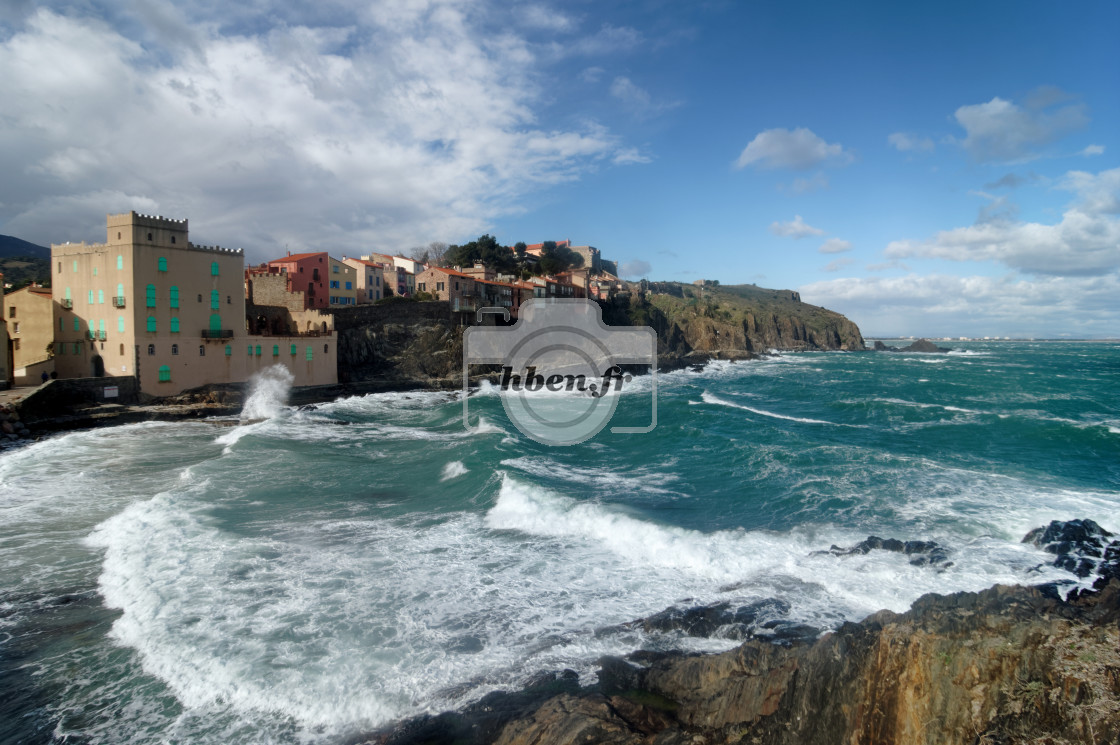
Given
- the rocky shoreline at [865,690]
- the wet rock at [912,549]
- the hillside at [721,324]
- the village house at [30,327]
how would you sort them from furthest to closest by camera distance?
the hillside at [721,324]
the village house at [30,327]
the wet rock at [912,549]
the rocky shoreline at [865,690]

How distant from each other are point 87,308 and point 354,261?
2359 cm

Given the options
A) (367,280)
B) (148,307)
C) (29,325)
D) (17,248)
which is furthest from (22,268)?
(148,307)

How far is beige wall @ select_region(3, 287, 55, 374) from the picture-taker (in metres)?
28.9

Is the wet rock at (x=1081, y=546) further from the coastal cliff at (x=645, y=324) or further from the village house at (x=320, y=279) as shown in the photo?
the village house at (x=320, y=279)

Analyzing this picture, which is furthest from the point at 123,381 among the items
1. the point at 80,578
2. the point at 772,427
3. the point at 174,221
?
the point at 772,427

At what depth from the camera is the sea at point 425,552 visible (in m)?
7.80

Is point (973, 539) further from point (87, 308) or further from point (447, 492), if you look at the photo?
point (87, 308)

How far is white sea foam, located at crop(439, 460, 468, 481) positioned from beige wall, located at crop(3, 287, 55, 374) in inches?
987

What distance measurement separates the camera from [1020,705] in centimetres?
504

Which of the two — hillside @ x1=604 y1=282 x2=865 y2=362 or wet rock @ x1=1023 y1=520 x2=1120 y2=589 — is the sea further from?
hillside @ x1=604 y1=282 x2=865 y2=362

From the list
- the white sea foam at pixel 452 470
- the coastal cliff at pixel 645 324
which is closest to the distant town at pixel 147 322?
the coastal cliff at pixel 645 324

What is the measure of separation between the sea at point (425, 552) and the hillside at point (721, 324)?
46.9m

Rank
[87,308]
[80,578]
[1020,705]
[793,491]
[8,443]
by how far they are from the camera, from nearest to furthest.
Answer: [1020,705] < [80,578] < [793,491] < [8,443] < [87,308]

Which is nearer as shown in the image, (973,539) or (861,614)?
(861,614)
